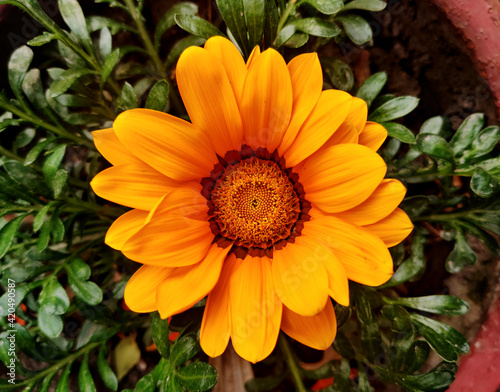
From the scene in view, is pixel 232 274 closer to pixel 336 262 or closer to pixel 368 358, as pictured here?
pixel 336 262

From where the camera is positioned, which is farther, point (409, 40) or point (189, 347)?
point (409, 40)

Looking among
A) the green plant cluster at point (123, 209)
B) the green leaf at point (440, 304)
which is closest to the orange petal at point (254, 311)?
the green plant cluster at point (123, 209)

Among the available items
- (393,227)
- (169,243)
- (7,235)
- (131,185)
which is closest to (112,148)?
(131,185)

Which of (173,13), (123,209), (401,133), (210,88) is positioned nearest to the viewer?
(210,88)

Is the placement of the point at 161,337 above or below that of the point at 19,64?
below

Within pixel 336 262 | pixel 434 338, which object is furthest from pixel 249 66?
pixel 434 338

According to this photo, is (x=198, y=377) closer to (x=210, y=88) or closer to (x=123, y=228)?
(x=123, y=228)

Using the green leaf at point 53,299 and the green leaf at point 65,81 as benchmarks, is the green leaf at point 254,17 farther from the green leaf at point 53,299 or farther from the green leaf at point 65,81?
the green leaf at point 53,299
